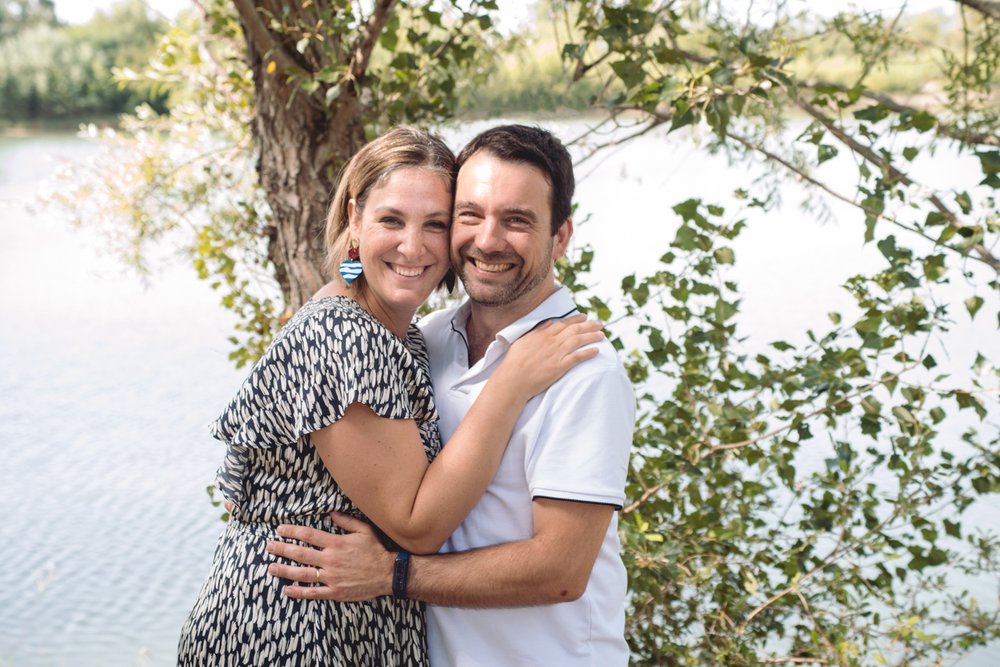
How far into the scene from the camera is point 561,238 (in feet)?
6.76

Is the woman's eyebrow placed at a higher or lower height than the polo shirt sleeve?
higher

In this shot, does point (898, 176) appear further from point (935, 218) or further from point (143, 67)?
point (143, 67)

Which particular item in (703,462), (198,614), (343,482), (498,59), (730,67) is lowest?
(703,462)

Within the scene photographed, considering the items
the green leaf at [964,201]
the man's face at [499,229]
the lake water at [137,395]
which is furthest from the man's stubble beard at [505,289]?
the lake water at [137,395]

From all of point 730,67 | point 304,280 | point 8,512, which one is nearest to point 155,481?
point 8,512

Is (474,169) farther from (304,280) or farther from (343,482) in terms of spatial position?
(304,280)

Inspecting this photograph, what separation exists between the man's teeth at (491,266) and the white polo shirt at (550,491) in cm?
11

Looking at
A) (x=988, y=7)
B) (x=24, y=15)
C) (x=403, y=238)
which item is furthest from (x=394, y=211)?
(x=24, y=15)

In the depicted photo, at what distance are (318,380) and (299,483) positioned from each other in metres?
0.23

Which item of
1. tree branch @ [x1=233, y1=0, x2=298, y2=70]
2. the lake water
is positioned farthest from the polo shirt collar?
the lake water

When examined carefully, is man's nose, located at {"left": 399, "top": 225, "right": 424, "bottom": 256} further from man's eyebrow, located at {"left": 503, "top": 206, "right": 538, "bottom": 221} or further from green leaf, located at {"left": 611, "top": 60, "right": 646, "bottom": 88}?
green leaf, located at {"left": 611, "top": 60, "right": 646, "bottom": 88}

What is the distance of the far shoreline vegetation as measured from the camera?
354 cm

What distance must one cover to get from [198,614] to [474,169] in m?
1.00

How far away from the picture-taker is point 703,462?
10.1 feet
